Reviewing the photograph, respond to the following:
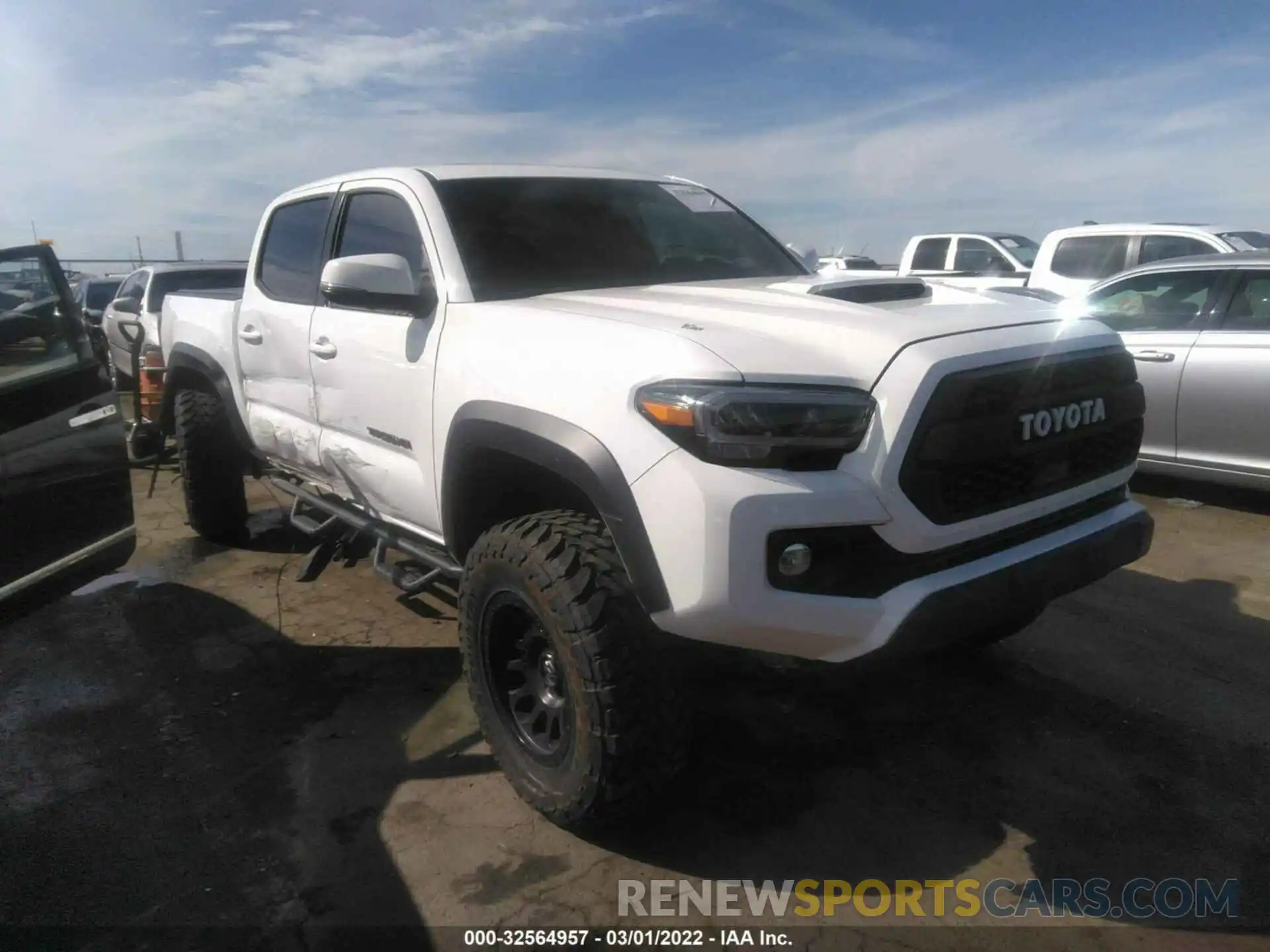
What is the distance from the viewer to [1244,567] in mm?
4746

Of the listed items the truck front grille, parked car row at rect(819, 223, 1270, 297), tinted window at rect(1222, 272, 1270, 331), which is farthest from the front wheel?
parked car row at rect(819, 223, 1270, 297)

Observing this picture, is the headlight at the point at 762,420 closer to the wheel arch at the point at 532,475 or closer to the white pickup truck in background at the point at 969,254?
the wheel arch at the point at 532,475

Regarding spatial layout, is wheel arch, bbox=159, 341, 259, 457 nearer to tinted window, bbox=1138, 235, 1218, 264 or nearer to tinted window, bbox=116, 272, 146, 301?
tinted window, bbox=116, 272, 146, 301

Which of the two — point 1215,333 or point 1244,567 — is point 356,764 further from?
point 1215,333

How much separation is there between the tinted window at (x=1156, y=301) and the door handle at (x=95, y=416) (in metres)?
5.47

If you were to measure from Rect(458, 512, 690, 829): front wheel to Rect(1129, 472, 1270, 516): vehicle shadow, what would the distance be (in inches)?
190

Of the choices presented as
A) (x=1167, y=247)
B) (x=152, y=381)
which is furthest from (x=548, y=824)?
(x=1167, y=247)

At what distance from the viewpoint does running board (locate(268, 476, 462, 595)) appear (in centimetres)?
339

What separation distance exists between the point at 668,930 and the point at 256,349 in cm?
324

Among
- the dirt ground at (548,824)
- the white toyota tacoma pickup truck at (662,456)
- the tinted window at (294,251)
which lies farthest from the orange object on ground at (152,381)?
the white toyota tacoma pickup truck at (662,456)

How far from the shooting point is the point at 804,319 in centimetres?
252

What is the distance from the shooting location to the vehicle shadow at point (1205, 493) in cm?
587

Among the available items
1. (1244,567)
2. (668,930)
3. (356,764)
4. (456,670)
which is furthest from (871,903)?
(1244,567)

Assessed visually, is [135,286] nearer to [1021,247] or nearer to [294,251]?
[294,251]
